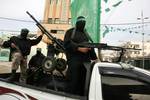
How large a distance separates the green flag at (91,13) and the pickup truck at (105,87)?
25.8ft

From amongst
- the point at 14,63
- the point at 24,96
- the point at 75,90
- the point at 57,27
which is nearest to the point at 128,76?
the point at 75,90

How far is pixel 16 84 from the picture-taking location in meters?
6.35

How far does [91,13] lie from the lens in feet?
47.4

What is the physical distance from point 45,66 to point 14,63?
1145 mm

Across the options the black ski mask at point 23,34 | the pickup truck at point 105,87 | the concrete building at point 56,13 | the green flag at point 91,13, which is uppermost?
the concrete building at point 56,13

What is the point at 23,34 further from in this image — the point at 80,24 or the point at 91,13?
the point at 91,13

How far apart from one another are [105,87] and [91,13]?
881 centimetres

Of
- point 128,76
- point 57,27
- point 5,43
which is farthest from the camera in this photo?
point 57,27

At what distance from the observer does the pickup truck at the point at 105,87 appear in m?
5.47

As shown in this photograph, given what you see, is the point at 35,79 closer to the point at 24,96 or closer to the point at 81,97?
the point at 24,96

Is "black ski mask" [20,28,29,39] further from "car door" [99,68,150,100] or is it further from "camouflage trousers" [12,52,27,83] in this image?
"car door" [99,68,150,100]

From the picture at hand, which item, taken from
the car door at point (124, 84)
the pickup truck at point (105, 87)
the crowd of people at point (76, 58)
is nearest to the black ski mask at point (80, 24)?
the crowd of people at point (76, 58)

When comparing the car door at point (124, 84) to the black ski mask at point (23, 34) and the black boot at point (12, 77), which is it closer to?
the black boot at point (12, 77)

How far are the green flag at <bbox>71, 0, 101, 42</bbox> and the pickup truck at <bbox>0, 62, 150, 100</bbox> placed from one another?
310 inches
